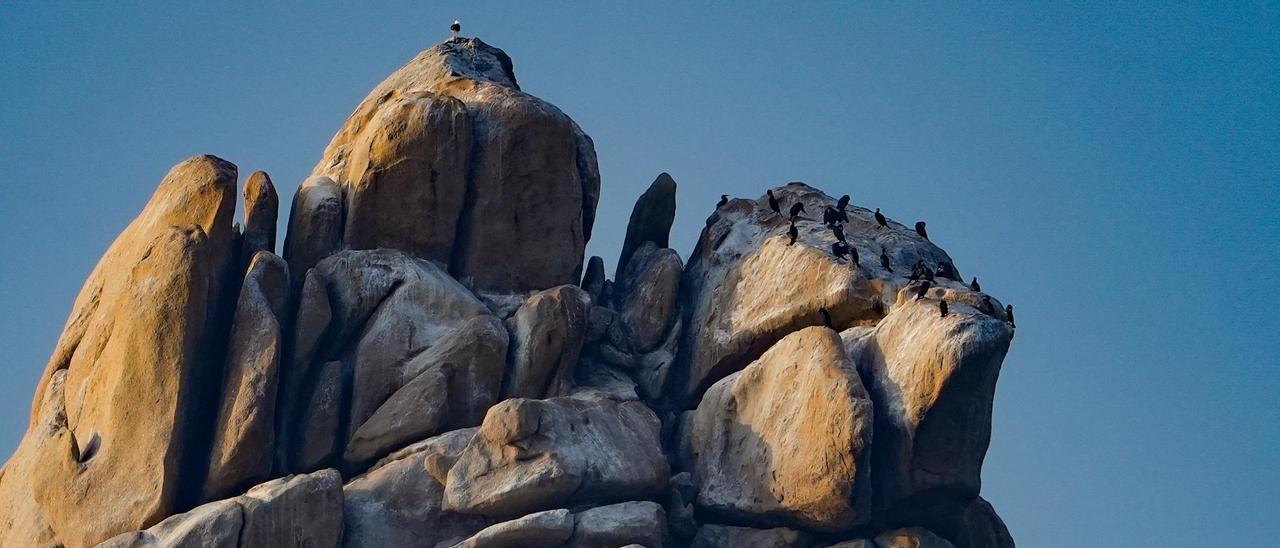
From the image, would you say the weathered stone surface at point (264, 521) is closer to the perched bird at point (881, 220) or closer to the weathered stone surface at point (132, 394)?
the weathered stone surface at point (132, 394)

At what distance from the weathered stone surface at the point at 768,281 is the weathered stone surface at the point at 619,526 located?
6.96 metres

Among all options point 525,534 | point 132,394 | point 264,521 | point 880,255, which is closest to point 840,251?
point 880,255

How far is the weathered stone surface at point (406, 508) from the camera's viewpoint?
208 ft

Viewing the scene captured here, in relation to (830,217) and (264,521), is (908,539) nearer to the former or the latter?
(830,217)

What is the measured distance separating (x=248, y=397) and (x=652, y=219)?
1678 centimetres

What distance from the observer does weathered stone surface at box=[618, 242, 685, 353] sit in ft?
238

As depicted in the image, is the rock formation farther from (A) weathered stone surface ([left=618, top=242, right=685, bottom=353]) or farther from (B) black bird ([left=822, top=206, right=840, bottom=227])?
(B) black bird ([left=822, top=206, right=840, bottom=227])

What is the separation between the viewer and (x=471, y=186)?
7256 cm

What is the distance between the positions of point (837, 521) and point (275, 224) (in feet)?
61.7

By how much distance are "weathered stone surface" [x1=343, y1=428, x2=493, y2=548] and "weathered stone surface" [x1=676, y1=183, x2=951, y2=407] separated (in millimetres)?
9358

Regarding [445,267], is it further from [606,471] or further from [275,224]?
[606,471]

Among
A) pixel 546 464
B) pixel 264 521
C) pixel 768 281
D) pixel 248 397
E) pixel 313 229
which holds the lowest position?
pixel 264 521

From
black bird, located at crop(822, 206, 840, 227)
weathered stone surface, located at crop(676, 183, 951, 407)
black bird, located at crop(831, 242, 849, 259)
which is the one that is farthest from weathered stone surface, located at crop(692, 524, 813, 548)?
black bird, located at crop(822, 206, 840, 227)

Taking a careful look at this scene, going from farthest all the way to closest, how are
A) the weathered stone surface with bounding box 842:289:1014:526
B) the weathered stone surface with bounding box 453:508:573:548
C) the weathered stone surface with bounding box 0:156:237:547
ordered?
the weathered stone surface with bounding box 0:156:237:547 < the weathered stone surface with bounding box 842:289:1014:526 < the weathered stone surface with bounding box 453:508:573:548
